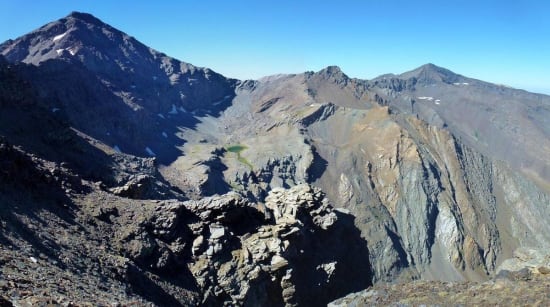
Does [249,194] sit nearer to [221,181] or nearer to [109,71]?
[221,181]

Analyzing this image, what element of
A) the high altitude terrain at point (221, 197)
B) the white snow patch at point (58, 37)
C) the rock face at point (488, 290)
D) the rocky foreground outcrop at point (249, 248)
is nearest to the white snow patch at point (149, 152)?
the high altitude terrain at point (221, 197)

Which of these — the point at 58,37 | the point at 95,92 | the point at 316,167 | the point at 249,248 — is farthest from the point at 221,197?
the point at 58,37

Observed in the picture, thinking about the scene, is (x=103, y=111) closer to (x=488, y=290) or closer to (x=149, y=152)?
(x=149, y=152)

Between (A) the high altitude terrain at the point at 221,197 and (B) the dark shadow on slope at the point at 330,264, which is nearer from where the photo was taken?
(A) the high altitude terrain at the point at 221,197

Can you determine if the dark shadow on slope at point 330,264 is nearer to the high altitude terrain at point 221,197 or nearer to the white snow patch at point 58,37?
the high altitude terrain at point 221,197

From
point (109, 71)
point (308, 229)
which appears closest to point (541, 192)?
point (308, 229)

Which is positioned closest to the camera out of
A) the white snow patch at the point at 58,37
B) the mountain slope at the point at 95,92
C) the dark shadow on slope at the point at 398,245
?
the dark shadow on slope at the point at 398,245

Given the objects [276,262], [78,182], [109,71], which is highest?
[109,71]

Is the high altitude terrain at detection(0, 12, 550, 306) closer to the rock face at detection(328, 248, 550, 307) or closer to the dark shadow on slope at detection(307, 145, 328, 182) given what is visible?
the dark shadow on slope at detection(307, 145, 328, 182)

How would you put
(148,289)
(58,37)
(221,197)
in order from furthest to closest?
(58,37) → (221,197) → (148,289)
